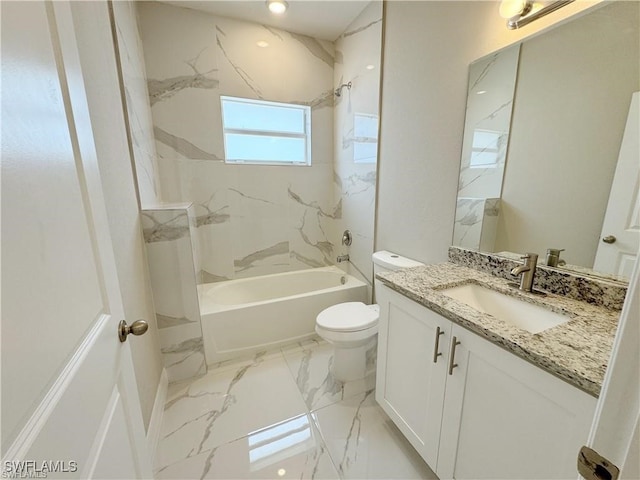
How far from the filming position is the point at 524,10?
43.7 inches

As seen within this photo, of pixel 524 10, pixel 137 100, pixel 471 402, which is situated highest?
pixel 524 10

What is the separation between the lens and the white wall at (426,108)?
1394 mm

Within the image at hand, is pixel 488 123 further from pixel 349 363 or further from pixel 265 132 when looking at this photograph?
pixel 265 132

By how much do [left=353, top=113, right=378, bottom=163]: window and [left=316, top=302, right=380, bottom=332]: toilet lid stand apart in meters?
1.21

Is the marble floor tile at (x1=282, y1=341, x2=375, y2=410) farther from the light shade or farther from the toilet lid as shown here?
the light shade

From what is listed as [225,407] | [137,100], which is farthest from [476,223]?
[137,100]

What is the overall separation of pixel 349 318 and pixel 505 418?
101 centimetres

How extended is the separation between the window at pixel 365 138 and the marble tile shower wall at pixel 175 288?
150 cm

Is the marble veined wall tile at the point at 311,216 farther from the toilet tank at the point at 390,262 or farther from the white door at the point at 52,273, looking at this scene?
the white door at the point at 52,273

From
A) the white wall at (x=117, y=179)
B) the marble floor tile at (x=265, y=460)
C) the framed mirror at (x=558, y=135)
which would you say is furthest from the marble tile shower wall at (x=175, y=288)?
the framed mirror at (x=558, y=135)

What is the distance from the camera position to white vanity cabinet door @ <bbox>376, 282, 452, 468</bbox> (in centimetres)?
107

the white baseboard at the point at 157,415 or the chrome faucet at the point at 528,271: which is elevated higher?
the chrome faucet at the point at 528,271

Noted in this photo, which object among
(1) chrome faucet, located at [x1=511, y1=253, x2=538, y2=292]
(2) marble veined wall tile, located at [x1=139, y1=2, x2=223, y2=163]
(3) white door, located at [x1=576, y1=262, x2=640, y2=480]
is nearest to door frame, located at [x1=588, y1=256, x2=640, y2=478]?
(3) white door, located at [x1=576, y1=262, x2=640, y2=480]

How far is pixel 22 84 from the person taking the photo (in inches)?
16.8
